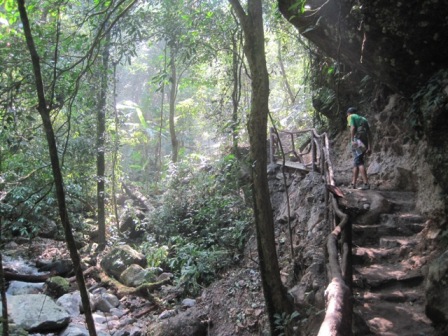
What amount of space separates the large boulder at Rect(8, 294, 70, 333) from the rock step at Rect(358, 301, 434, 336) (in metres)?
6.34

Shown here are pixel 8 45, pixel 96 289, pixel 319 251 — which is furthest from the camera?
pixel 96 289

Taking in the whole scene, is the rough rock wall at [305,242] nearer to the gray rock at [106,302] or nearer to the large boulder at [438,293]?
the large boulder at [438,293]

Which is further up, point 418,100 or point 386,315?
point 418,100

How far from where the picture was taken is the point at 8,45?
7.40 m

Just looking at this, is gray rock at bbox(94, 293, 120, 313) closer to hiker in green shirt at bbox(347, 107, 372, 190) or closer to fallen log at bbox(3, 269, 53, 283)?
fallen log at bbox(3, 269, 53, 283)

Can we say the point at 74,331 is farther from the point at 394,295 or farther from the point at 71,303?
the point at 394,295

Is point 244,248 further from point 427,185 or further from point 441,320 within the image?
point 441,320

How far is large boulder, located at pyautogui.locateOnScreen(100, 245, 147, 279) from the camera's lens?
11.4m

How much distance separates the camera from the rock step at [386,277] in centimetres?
528

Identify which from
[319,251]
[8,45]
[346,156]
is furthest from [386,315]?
[8,45]

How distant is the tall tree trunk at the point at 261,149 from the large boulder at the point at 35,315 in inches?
197

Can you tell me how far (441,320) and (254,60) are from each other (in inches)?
154

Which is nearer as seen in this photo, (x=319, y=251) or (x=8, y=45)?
(x=319, y=251)

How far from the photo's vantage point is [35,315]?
26.6ft
